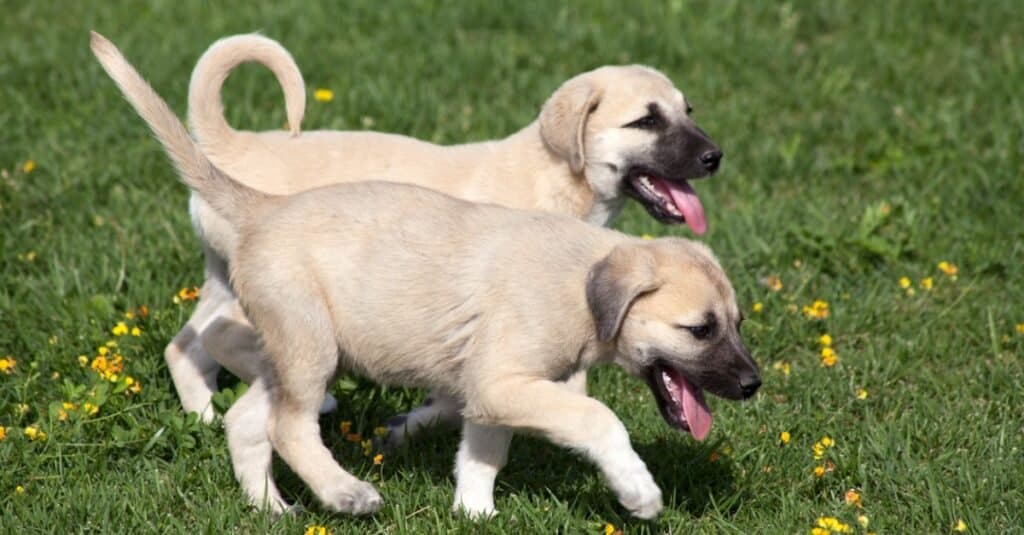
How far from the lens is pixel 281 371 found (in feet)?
15.1

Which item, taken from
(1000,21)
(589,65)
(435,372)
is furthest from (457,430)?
(1000,21)

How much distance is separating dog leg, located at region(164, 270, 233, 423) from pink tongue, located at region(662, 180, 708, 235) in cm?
186

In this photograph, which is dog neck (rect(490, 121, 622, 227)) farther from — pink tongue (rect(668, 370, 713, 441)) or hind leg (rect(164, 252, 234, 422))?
pink tongue (rect(668, 370, 713, 441))

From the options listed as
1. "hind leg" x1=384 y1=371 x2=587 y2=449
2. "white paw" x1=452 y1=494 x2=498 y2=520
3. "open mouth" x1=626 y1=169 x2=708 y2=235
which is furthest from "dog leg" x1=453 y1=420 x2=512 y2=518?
"open mouth" x1=626 y1=169 x2=708 y2=235

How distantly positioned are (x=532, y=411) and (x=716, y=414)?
1.24m

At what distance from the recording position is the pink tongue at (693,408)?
4.60 m

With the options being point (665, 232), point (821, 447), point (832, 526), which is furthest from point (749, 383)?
point (665, 232)

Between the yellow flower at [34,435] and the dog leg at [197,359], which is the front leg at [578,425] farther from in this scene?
the yellow flower at [34,435]

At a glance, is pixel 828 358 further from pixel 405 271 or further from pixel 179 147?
pixel 179 147

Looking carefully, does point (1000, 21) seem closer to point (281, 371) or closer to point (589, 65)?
point (589, 65)

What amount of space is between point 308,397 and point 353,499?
1.19ft

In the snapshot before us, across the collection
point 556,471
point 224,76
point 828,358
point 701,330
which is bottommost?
point 828,358

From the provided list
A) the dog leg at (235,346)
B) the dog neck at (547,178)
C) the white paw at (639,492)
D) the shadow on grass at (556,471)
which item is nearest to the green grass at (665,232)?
the shadow on grass at (556,471)

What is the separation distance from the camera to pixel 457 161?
18.9ft
